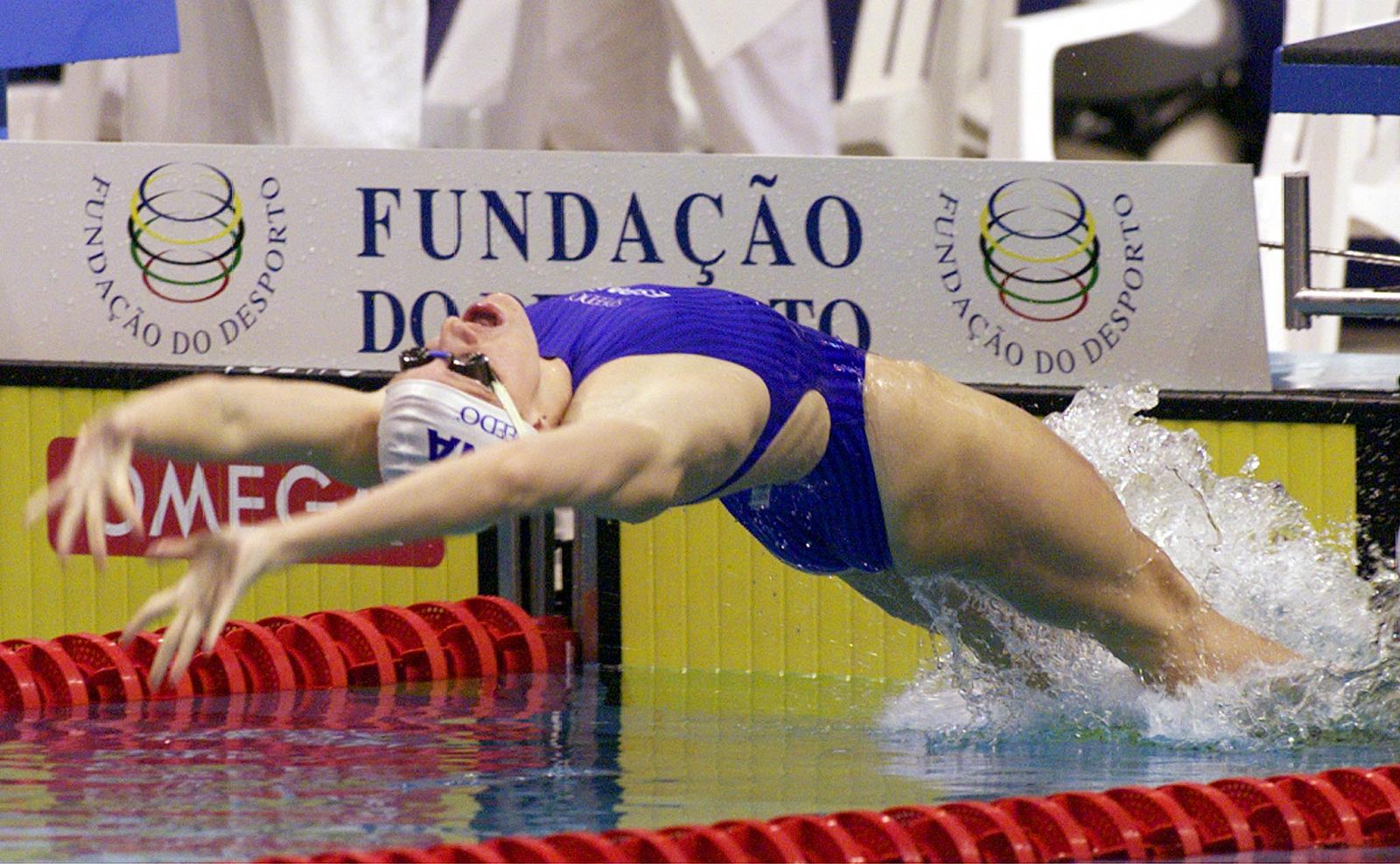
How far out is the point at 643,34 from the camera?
18.3 feet

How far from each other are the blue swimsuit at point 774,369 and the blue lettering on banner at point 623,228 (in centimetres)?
83

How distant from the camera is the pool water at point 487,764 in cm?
264

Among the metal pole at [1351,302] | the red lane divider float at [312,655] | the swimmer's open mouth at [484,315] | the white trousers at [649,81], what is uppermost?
the white trousers at [649,81]

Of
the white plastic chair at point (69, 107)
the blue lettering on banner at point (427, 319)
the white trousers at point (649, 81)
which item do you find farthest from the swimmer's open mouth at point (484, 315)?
the white plastic chair at point (69, 107)

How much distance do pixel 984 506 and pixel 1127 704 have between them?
475mm

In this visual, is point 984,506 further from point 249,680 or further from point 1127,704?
point 249,680

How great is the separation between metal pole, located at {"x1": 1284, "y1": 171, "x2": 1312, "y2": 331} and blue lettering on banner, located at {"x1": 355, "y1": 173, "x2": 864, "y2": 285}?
72 cm

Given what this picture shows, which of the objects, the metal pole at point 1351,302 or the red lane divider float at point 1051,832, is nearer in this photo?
the red lane divider float at point 1051,832

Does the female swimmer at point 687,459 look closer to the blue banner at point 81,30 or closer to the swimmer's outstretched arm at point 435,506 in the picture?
the swimmer's outstretched arm at point 435,506

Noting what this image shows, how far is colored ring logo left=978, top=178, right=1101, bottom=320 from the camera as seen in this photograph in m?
3.74

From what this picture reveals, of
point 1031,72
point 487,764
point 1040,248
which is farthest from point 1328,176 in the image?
point 487,764

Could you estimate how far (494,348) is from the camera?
8.91 feet

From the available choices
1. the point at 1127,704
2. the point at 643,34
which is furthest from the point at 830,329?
the point at 643,34

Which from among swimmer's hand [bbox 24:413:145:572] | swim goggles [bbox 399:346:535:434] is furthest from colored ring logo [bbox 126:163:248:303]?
swimmer's hand [bbox 24:413:145:572]
